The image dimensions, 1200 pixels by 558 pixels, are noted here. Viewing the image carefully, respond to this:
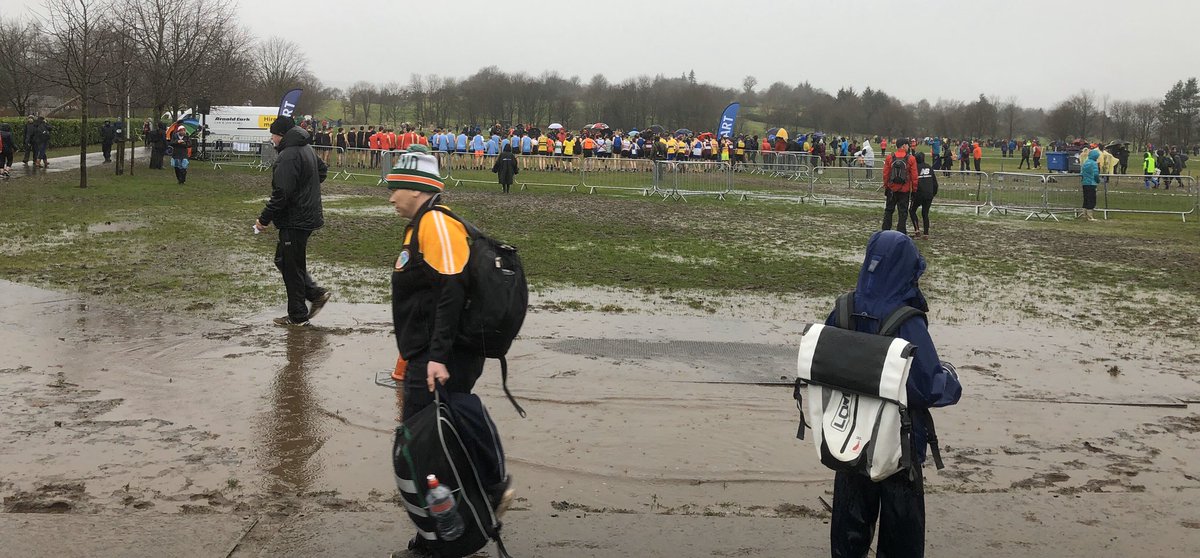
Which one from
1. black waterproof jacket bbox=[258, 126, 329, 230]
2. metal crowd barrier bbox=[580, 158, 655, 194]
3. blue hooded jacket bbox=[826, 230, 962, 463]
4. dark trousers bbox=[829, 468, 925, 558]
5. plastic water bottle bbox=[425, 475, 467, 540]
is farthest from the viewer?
metal crowd barrier bbox=[580, 158, 655, 194]

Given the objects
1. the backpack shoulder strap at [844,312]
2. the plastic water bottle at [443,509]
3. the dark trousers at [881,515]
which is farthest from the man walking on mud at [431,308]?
the backpack shoulder strap at [844,312]

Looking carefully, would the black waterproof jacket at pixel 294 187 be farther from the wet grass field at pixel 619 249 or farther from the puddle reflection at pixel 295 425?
the wet grass field at pixel 619 249

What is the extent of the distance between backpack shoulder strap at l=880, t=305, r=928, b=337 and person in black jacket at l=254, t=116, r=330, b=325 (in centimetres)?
647

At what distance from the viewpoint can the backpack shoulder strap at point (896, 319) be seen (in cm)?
407

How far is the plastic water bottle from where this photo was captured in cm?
442

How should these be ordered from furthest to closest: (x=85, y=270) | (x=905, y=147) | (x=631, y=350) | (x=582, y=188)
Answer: (x=582, y=188)
(x=905, y=147)
(x=85, y=270)
(x=631, y=350)

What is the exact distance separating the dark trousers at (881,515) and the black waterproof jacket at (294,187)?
20.8 feet

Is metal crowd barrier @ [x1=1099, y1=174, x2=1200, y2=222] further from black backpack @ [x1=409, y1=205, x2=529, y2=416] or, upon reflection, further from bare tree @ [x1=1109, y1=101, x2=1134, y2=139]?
bare tree @ [x1=1109, y1=101, x2=1134, y2=139]

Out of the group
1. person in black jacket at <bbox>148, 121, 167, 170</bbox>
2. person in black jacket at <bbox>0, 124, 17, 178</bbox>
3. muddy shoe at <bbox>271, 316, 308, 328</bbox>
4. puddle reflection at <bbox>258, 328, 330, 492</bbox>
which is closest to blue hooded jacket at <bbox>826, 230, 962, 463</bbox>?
puddle reflection at <bbox>258, 328, 330, 492</bbox>

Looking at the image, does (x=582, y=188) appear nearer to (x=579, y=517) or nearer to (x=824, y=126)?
(x=579, y=517)

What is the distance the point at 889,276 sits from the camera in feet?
13.7

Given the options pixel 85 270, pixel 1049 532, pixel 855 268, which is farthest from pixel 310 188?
pixel 855 268

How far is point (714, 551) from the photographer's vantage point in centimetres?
485

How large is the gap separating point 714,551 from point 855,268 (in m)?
10.4
